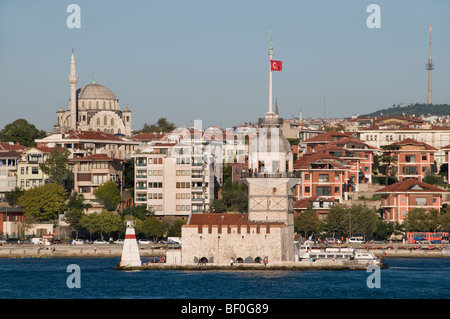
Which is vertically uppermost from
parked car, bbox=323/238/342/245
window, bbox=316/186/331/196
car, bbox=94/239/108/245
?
window, bbox=316/186/331/196

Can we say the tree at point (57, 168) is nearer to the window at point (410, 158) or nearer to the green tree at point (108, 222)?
the green tree at point (108, 222)

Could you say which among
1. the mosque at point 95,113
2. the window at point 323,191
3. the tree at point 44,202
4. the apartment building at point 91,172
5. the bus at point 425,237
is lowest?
the bus at point 425,237

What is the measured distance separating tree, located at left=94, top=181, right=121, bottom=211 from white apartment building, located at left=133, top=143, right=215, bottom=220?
193 cm

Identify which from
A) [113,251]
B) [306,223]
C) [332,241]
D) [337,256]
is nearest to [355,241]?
[332,241]

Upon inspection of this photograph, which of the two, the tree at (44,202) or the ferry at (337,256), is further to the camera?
the tree at (44,202)

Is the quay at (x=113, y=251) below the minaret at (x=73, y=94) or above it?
below

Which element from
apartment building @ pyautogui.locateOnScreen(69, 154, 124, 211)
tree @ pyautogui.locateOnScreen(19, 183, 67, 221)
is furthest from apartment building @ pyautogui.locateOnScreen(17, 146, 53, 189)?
tree @ pyautogui.locateOnScreen(19, 183, 67, 221)

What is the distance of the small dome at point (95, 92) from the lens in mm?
Answer: 160250

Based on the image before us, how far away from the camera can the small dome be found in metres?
160

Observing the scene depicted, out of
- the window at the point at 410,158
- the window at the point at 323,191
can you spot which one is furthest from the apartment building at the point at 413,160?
the window at the point at 323,191

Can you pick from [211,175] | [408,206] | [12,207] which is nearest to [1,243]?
[12,207]

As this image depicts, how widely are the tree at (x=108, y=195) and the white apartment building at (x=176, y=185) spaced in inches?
75.8

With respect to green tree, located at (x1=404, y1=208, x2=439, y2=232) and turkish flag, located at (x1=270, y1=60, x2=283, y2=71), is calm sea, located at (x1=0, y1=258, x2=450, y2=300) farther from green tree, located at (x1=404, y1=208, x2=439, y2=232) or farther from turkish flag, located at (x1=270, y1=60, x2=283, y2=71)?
green tree, located at (x1=404, y1=208, x2=439, y2=232)
